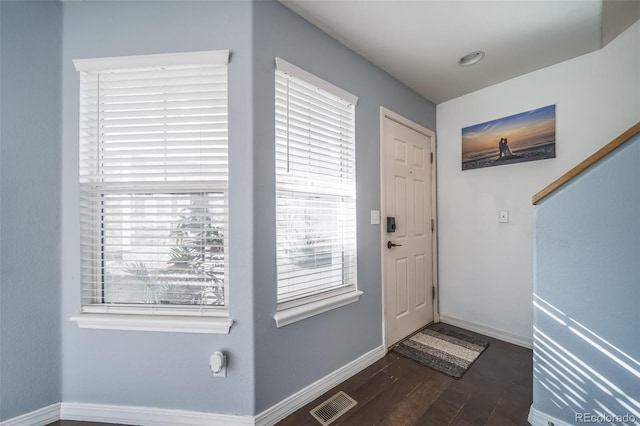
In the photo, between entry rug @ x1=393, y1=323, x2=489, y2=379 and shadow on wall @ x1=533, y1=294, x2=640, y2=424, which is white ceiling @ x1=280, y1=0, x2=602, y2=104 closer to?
shadow on wall @ x1=533, y1=294, x2=640, y2=424

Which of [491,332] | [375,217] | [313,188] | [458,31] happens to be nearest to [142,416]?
[313,188]

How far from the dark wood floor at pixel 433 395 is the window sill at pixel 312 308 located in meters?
0.56

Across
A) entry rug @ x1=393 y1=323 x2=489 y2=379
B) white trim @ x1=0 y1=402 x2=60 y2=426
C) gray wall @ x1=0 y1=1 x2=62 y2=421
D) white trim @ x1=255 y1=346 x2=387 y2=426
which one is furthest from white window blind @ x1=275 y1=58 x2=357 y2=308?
white trim @ x1=0 y1=402 x2=60 y2=426

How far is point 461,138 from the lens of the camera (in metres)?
2.49

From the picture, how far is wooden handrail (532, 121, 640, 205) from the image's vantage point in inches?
41.3

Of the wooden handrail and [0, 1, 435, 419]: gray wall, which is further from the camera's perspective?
[0, 1, 435, 419]: gray wall

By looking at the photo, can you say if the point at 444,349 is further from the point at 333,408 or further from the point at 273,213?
the point at 273,213

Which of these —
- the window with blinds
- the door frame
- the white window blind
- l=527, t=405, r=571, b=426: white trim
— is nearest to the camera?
l=527, t=405, r=571, b=426: white trim

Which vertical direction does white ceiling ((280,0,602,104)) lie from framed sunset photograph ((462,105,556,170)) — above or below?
above

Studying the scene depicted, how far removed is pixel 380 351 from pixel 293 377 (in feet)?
2.82

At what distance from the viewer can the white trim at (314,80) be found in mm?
1453

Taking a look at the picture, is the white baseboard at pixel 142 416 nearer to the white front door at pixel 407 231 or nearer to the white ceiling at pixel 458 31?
the white front door at pixel 407 231

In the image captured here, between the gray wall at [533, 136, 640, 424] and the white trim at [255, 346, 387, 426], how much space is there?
3.30ft

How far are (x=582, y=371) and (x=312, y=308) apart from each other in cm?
143
